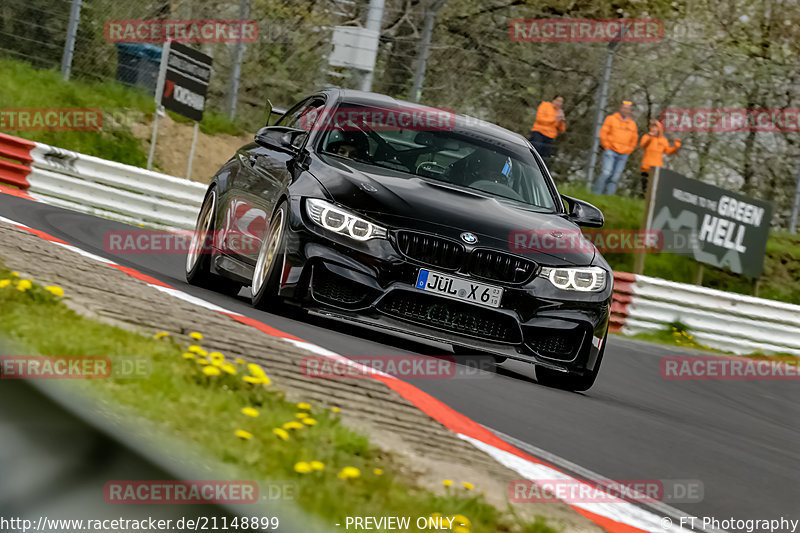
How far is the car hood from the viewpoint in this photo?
22.4 ft

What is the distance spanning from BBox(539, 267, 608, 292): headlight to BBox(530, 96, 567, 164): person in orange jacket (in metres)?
10.5

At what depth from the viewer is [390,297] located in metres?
6.74

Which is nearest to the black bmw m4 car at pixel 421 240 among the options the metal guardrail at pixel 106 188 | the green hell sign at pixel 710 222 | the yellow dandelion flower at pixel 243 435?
the yellow dandelion flower at pixel 243 435

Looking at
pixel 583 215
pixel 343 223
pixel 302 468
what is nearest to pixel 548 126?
pixel 583 215

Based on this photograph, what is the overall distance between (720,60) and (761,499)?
51.7ft

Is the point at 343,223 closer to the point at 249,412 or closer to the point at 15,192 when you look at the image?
the point at 249,412

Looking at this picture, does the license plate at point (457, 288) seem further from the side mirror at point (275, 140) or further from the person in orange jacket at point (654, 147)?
the person in orange jacket at point (654, 147)

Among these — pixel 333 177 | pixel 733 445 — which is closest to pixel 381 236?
pixel 333 177

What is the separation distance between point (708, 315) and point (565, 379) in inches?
305

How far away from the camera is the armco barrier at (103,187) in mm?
15945

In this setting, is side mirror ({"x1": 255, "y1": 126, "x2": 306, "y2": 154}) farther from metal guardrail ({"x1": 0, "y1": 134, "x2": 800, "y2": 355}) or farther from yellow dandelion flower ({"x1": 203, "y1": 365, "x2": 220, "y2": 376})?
metal guardrail ({"x1": 0, "y1": 134, "x2": 800, "y2": 355})

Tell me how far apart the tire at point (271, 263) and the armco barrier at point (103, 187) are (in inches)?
341

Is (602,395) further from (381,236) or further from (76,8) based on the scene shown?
(76,8)

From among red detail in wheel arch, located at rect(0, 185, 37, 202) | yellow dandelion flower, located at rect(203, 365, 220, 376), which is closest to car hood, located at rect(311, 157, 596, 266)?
yellow dandelion flower, located at rect(203, 365, 220, 376)
